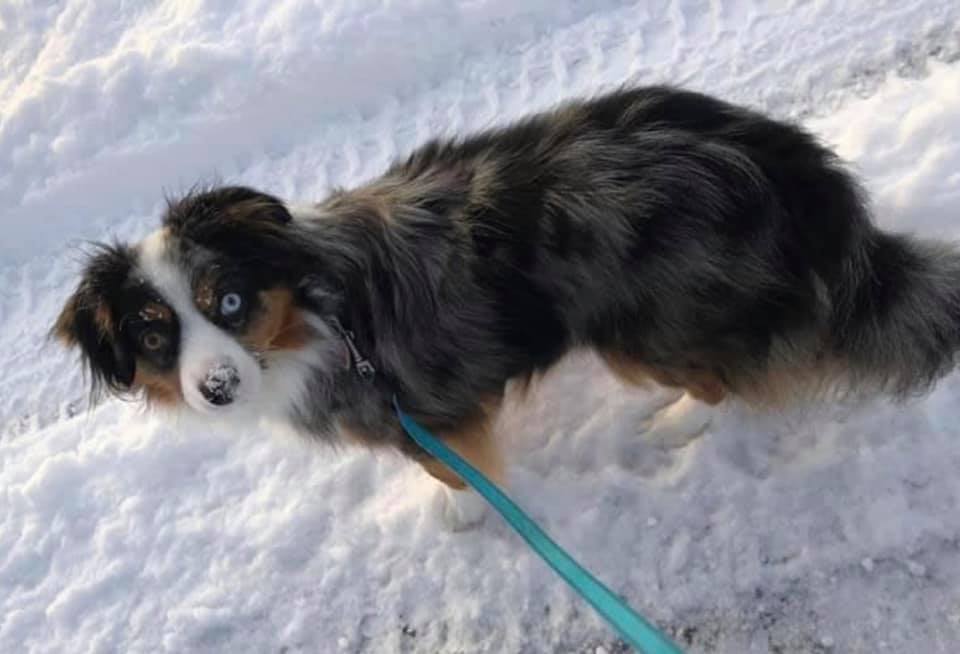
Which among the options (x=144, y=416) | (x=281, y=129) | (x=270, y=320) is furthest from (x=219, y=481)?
(x=281, y=129)

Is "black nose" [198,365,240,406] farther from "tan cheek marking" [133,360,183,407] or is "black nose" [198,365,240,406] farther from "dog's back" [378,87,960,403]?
"dog's back" [378,87,960,403]

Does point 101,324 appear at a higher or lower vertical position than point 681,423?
higher

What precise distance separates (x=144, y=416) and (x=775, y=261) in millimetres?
2730

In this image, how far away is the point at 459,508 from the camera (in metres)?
3.52

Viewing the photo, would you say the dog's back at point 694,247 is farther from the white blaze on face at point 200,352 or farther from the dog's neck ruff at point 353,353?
→ the white blaze on face at point 200,352

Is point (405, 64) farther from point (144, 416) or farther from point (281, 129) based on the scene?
point (144, 416)

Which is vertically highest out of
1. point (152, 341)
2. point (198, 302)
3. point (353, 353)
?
point (198, 302)

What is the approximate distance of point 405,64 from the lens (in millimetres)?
5055

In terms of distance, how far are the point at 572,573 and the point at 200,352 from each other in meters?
1.21

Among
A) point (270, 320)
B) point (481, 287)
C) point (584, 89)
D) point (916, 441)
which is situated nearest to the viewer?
point (270, 320)

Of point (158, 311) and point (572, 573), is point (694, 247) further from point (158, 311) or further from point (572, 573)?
point (158, 311)

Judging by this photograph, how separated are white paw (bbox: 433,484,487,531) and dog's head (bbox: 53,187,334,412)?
96 cm

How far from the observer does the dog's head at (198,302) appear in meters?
2.68

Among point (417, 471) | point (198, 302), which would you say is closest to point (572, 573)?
point (198, 302)
